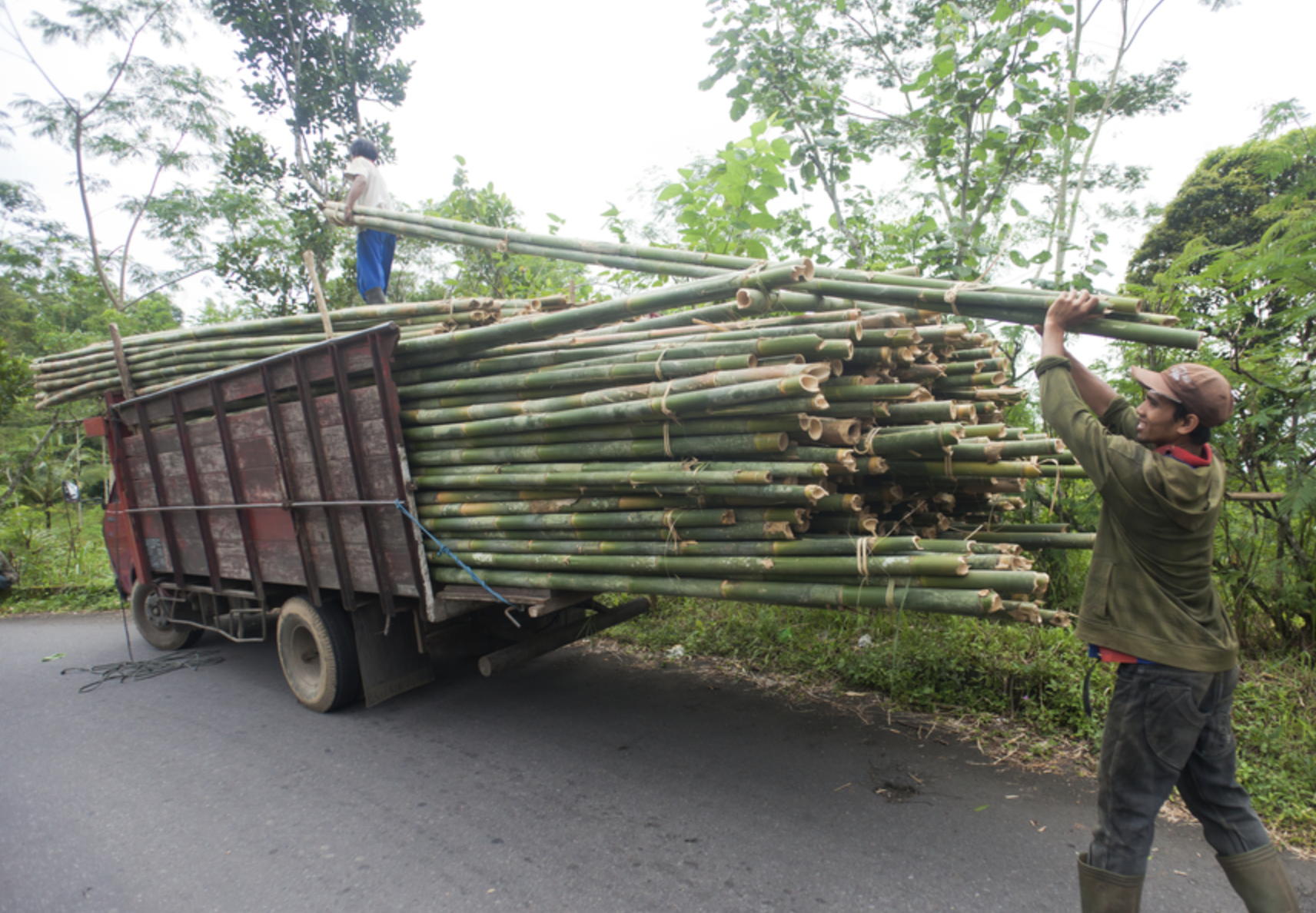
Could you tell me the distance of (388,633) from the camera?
4695 mm

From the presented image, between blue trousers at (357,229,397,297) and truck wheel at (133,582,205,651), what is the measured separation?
329 cm

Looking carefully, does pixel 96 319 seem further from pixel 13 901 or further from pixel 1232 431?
pixel 1232 431

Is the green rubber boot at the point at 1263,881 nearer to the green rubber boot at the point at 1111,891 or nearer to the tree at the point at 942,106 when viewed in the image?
the green rubber boot at the point at 1111,891

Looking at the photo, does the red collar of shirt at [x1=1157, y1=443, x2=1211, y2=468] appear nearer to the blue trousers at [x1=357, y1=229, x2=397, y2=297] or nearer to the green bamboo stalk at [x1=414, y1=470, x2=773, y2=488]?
the green bamboo stalk at [x1=414, y1=470, x2=773, y2=488]

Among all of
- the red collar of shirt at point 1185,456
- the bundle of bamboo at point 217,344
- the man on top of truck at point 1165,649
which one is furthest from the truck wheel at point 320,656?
the red collar of shirt at point 1185,456

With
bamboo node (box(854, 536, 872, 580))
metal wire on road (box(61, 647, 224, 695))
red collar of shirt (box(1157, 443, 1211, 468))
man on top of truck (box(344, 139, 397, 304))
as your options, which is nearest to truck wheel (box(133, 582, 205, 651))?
metal wire on road (box(61, 647, 224, 695))

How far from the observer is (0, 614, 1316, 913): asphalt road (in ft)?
8.93

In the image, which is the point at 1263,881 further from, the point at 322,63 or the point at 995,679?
the point at 322,63

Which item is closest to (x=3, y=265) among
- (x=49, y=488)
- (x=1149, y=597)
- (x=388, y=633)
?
(x=49, y=488)

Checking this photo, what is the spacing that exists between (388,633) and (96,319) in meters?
17.3

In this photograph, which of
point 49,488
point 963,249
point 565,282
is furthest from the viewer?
point 49,488

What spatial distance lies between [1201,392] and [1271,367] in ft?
8.11

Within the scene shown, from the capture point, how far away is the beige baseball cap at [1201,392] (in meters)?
2.11

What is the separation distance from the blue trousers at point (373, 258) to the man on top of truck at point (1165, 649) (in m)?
5.25
